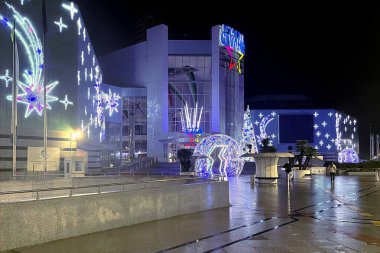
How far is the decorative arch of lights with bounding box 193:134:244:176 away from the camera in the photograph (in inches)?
1567

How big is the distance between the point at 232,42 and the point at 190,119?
48.9 ft

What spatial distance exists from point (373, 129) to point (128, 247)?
11791 cm

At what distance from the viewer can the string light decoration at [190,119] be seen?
67.8 m

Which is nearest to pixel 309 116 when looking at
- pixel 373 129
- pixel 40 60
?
pixel 373 129

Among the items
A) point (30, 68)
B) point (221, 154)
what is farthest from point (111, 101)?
point (30, 68)

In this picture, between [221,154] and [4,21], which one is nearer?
[4,21]

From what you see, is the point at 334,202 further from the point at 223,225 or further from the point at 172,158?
the point at 172,158

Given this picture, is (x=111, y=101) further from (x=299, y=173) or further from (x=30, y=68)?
(x=299, y=173)

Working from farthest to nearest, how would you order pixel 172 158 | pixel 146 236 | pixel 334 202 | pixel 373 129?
pixel 373 129 → pixel 172 158 → pixel 334 202 → pixel 146 236

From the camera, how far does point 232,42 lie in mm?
73750

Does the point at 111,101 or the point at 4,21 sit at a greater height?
the point at 4,21

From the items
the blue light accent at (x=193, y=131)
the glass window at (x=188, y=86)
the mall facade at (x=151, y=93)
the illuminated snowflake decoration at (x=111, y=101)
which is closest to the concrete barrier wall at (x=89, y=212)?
the mall facade at (x=151, y=93)

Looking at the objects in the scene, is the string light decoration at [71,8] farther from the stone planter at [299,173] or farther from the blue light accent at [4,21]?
the stone planter at [299,173]

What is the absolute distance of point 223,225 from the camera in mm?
11672
